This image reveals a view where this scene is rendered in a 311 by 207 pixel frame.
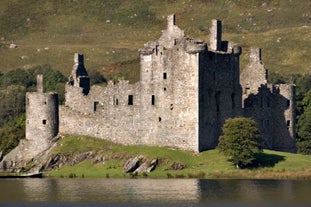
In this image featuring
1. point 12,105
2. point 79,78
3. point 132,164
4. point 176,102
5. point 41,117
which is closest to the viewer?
point 132,164

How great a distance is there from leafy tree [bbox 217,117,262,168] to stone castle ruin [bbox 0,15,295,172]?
11.0 feet

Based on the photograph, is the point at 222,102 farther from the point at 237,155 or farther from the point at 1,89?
the point at 1,89

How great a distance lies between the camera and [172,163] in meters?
99.4

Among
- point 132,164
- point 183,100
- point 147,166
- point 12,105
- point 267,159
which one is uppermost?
point 12,105

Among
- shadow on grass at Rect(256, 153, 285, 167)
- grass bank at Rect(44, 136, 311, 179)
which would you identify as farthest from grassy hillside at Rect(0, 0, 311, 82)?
shadow on grass at Rect(256, 153, 285, 167)

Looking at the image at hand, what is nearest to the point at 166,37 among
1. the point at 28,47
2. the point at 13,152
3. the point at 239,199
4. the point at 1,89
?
the point at 13,152

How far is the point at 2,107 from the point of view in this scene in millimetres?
134000

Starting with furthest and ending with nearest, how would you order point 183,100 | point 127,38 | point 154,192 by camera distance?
1. point 127,38
2. point 183,100
3. point 154,192

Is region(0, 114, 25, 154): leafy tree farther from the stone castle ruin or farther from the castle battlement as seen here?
the castle battlement

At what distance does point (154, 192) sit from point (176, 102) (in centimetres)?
1582

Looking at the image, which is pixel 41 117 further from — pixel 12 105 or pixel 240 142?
pixel 12 105

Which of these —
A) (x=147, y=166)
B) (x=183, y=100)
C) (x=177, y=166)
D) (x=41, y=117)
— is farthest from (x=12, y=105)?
(x=177, y=166)

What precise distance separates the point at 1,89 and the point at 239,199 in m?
67.6

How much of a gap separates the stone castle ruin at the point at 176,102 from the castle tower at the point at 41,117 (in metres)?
0.07
